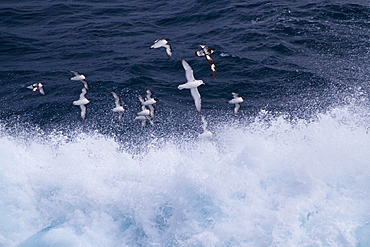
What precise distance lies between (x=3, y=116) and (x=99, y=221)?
782cm

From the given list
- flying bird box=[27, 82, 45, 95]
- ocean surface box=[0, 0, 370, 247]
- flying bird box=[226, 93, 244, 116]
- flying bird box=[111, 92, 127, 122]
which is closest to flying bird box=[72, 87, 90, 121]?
ocean surface box=[0, 0, 370, 247]

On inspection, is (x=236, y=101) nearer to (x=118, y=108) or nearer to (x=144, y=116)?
(x=144, y=116)

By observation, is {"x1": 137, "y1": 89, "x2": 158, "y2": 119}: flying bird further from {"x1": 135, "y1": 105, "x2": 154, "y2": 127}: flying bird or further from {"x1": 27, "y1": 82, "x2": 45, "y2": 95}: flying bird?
{"x1": 27, "y1": 82, "x2": 45, "y2": 95}: flying bird

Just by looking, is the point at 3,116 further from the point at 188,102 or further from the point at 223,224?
the point at 223,224

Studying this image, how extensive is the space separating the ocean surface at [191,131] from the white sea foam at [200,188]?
0.05m

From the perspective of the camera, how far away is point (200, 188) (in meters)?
16.5

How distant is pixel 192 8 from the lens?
97.2 feet

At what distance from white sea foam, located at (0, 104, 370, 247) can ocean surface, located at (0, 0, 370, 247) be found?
47mm

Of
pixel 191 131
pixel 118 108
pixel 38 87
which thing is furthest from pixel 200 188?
pixel 38 87

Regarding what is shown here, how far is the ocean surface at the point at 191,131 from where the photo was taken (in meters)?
15.5

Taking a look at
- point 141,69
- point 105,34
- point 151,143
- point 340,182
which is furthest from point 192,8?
point 340,182

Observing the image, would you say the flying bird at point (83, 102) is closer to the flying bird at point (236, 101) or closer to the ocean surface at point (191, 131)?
the ocean surface at point (191, 131)

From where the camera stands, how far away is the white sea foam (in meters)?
15.0

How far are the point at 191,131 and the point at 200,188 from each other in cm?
392
